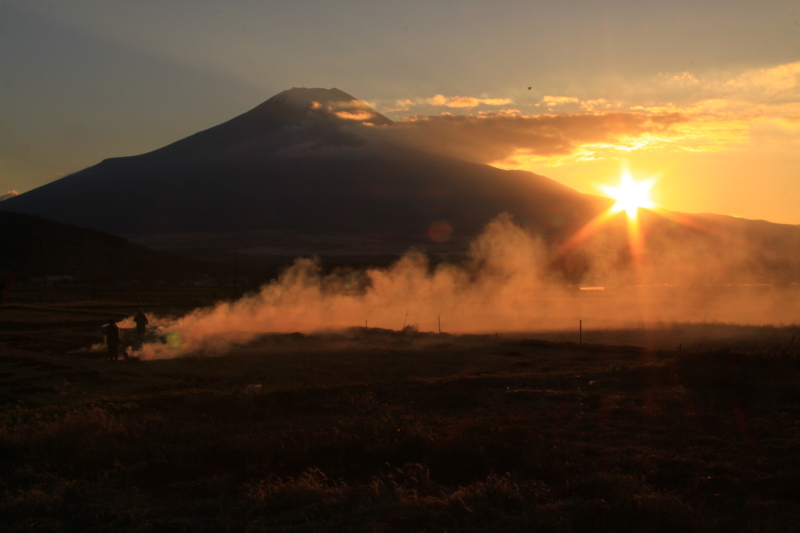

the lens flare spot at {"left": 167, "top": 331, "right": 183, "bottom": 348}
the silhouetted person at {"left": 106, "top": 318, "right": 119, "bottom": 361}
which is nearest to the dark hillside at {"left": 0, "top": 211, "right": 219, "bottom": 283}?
the lens flare spot at {"left": 167, "top": 331, "right": 183, "bottom": 348}

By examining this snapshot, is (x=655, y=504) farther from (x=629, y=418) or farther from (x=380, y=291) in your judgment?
(x=380, y=291)

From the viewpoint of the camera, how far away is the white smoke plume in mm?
36991

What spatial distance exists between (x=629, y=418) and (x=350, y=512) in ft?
19.9

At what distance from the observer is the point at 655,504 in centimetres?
636

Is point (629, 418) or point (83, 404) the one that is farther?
point (83, 404)

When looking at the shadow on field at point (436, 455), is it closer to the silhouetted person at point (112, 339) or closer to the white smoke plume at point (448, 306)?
the silhouetted person at point (112, 339)

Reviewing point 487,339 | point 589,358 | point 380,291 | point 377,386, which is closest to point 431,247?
point 380,291

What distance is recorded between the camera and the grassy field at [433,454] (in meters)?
6.47

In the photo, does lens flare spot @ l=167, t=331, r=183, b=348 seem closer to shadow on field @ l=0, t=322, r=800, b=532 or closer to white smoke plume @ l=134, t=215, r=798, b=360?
white smoke plume @ l=134, t=215, r=798, b=360

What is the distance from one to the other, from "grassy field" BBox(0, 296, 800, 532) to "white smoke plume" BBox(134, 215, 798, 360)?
1502 cm

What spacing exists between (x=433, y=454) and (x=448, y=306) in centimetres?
4400

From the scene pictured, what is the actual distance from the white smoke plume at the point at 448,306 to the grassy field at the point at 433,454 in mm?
15019

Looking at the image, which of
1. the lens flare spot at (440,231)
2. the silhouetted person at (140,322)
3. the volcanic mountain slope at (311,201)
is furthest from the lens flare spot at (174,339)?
the volcanic mountain slope at (311,201)

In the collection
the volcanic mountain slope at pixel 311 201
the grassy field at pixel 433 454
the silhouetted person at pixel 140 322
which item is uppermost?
the volcanic mountain slope at pixel 311 201
